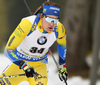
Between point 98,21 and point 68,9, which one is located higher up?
point 98,21

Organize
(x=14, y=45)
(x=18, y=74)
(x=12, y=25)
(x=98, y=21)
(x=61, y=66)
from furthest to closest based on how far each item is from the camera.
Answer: (x=12, y=25) → (x=98, y=21) → (x=61, y=66) → (x=18, y=74) → (x=14, y=45)

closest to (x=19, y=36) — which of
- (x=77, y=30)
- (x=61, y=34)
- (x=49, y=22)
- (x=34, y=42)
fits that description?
(x=34, y=42)

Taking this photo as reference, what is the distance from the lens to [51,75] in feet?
29.3

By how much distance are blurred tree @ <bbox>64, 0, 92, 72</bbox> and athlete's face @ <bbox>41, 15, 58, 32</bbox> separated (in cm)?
565

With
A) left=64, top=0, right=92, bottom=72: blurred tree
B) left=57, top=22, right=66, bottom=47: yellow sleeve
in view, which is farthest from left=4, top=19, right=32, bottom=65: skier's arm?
left=64, top=0, right=92, bottom=72: blurred tree

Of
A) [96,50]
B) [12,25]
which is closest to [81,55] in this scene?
[96,50]

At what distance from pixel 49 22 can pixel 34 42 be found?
403mm

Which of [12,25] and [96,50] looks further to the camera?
[12,25]

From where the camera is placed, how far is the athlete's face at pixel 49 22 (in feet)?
10.8

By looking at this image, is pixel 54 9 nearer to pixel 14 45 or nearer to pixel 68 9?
pixel 14 45

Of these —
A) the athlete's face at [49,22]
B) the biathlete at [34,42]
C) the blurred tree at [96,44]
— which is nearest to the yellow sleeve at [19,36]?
the biathlete at [34,42]

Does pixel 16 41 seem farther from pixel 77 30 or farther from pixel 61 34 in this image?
pixel 77 30

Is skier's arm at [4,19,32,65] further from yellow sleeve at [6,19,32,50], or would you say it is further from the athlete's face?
the athlete's face

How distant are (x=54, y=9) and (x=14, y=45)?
2.54 ft
